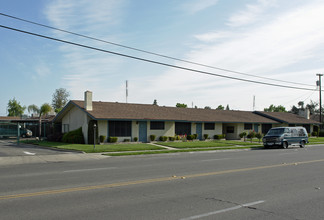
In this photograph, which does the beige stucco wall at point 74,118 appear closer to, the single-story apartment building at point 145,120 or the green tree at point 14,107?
the single-story apartment building at point 145,120

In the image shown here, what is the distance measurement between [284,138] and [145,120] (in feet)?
44.1

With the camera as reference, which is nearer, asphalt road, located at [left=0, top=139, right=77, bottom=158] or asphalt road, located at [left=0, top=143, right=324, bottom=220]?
asphalt road, located at [left=0, top=143, right=324, bottom=220]

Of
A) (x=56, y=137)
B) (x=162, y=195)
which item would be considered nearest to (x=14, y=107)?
(x=56, y=137)

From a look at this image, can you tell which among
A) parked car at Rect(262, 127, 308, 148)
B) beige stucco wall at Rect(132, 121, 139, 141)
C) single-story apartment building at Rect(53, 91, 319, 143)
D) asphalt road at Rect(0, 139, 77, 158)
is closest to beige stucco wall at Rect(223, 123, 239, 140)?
single-story apartment building at Rect(53, 91, 319, 143)

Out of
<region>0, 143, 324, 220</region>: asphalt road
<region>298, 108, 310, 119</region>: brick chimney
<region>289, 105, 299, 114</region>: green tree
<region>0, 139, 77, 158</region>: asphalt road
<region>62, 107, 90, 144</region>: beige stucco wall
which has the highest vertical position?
<region>289, 105, 299, 114</region>: green tree

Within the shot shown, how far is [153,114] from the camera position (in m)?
34.2

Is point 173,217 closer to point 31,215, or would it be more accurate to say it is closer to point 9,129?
point 31,215

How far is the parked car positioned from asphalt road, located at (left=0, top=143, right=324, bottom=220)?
1655cm

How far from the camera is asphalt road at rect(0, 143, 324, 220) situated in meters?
6.21

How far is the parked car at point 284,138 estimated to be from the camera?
27750mm

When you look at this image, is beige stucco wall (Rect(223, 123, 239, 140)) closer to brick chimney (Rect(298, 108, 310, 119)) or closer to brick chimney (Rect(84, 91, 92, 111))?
brick chimney (Rect(84, 91, 92, 111))

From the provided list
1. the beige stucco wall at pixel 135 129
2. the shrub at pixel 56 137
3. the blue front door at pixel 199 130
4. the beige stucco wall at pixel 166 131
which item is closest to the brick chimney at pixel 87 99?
the beige stucco wall at pixel 135 129

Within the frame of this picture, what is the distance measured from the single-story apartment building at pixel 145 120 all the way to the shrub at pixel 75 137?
434mm

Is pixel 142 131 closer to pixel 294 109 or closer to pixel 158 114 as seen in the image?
pixel 158 114
